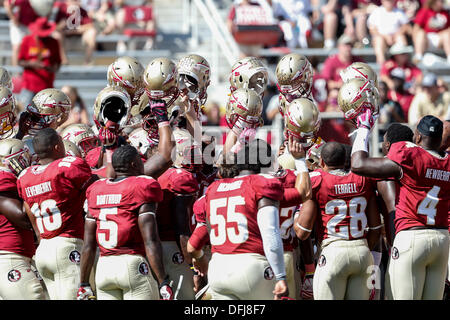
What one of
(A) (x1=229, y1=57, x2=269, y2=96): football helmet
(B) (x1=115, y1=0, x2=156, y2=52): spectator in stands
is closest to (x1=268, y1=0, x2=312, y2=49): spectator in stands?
(B) (x1=115, y1=0, x2=156, y2=52): spectator in stands

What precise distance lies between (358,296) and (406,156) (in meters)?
1.11

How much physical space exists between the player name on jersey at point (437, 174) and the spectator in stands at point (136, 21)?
9425 millimetres

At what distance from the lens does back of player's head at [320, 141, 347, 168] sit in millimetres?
6535

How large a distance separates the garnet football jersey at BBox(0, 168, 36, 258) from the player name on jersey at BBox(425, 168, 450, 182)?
10.3 ft

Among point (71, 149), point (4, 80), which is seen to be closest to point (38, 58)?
point (4, 80)

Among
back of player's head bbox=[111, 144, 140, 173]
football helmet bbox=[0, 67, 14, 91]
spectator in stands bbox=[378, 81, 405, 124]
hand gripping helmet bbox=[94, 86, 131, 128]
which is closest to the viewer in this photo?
back of player's head bbox=[111, 144, 140, 173]

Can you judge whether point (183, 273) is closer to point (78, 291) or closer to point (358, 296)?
point (78, 291)

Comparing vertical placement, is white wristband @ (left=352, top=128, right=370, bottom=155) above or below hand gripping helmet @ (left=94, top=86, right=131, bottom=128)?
below

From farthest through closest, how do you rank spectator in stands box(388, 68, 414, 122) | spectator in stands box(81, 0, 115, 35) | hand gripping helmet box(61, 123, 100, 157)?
spectator in stands box(81, 0, 115, 35)
spectator in stands box(388, 68, 414, 122)
hand gripping helmet box(61, 123, 100, 157)

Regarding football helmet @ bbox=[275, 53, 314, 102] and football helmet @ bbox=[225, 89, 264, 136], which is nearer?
football helmet @ bbox=[225, 89, 264, 136]

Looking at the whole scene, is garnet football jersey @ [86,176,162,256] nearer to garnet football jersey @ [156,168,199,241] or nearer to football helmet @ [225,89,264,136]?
garnet football jersey @ [156,168,199,241]

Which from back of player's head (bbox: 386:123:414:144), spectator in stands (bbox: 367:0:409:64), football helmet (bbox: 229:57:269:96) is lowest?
back of player's head (bbox: 386:123:414:144)

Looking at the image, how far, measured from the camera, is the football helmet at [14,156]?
269 inches

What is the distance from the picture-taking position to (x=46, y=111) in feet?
25.7
